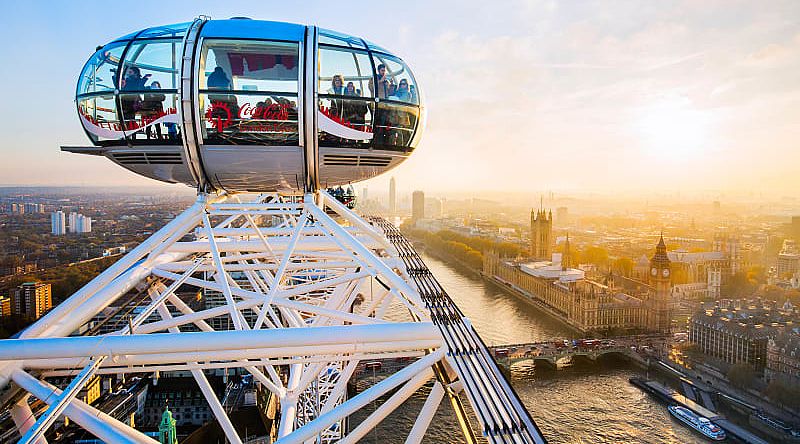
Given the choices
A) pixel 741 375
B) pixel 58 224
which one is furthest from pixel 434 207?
pixel 741 375

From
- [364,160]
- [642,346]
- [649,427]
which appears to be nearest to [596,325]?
[642,346]

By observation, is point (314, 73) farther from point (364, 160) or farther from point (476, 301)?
point (476, 301)

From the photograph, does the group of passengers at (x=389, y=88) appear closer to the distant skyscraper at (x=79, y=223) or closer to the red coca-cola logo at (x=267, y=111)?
the red coca-cola logo at (x=267, y=111)

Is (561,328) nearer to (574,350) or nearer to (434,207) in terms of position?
(574,350)

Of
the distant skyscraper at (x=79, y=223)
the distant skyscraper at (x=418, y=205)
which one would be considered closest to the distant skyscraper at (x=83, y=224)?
the distant skyscraper at (x=79, y=223)

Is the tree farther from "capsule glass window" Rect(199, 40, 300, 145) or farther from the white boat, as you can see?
"capsule glass window" Rect(199, 40, 300, 145)

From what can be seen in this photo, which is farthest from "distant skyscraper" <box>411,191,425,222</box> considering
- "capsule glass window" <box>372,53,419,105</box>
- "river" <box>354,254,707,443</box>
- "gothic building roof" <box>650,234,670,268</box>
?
"capsule glass window" <box>372,53,419,105</box>
